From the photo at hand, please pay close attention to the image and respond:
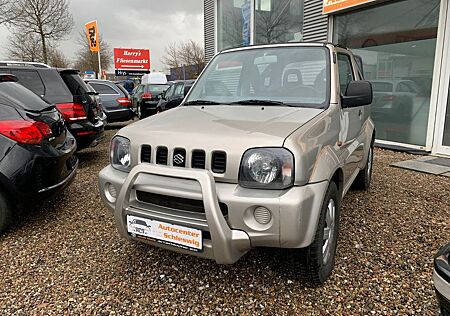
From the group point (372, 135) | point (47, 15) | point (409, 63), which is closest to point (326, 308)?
point (372, 135)

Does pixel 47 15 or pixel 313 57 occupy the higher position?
pixel 47 15

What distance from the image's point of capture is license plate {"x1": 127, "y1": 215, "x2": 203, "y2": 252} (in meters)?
1.95

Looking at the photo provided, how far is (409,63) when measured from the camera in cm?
657

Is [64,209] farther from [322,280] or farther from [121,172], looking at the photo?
[322,280]

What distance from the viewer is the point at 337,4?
7523 millimetres

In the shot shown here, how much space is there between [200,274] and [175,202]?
73cm

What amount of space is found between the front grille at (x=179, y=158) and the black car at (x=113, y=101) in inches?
314

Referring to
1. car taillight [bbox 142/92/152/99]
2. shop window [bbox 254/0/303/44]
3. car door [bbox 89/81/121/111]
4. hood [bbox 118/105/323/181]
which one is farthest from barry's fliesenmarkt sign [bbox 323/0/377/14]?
car taillight [bbox 142/92/152/99]

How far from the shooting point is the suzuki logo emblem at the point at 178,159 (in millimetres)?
2057

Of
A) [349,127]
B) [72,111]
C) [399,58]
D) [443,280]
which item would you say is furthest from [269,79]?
[399,58]

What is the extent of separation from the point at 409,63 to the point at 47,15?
19770 millimetres

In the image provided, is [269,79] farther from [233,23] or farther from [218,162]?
[233,23]

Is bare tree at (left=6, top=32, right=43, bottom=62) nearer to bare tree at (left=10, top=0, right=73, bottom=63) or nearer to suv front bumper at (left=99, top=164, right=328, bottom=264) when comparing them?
bare tree at (left=10, top=0, right=73, bottom=63)

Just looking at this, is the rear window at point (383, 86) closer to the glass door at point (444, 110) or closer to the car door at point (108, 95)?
the glass door at point (444, 110)
